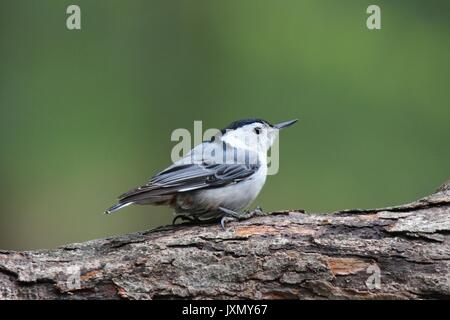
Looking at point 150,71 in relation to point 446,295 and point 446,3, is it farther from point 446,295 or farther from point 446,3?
point 446,295

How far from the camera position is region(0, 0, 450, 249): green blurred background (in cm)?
746

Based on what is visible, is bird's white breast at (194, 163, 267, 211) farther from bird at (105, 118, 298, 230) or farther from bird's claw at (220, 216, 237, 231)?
bird's claw at (220, 216, 237, 231)

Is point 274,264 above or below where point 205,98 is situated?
below

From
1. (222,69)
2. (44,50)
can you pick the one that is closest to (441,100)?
(222,69)

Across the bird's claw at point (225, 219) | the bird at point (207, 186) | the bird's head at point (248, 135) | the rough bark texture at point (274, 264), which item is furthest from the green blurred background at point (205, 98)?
the rough bark texture at point (274, 264)

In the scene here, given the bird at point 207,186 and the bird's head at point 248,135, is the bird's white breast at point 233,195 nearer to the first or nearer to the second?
the bird at point 207,186

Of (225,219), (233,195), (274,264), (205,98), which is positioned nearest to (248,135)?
(233,195)

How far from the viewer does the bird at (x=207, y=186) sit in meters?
3.95

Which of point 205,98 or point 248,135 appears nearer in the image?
point 248,135

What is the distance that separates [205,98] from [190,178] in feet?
13.3

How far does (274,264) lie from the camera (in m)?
3.35

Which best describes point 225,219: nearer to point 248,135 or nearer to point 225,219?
point 225,219

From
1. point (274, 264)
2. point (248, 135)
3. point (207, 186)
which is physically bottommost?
point (274, 264)

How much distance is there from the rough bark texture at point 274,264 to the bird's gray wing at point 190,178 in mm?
416
